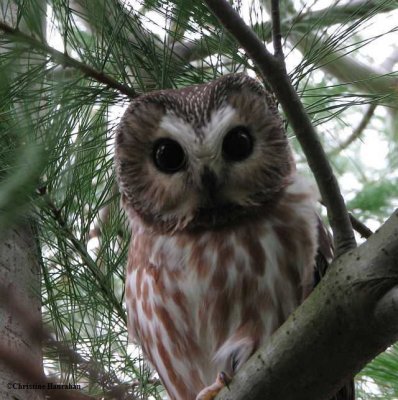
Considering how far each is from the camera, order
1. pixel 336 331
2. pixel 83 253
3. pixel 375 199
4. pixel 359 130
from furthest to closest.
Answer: pixel 375 199 → pixel 359 130 → pixel 83 253 → pixel 336 331

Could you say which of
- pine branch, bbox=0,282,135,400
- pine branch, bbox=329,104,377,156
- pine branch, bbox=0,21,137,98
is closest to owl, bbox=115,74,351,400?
pine branch, bbox=0,21,137,98

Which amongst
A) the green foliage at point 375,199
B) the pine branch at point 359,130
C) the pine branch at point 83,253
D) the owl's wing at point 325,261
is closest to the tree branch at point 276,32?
the owl's wing at point 325,261

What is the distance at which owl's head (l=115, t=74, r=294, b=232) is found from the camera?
2105 mm

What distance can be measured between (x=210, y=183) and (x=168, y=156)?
0.58 feet

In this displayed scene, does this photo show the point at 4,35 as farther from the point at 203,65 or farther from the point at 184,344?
→ the point at 184,344

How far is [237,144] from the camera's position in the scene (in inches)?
85.1

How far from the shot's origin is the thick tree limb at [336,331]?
141cm

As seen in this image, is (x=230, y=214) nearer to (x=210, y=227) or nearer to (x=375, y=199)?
(x=210, y=227)

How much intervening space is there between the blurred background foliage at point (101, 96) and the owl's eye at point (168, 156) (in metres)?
0.26

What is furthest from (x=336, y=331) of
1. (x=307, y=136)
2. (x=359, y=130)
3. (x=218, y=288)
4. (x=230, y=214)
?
(x=359, y=130)

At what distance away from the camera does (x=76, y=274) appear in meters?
2.58

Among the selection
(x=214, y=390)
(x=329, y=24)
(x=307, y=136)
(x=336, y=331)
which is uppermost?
(x=329, y=24)

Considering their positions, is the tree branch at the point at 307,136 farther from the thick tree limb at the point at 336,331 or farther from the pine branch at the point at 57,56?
the pine branch at the point at 57,56

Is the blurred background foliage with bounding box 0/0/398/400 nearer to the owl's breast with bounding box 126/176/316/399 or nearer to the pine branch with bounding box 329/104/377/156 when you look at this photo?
the owl's breast with bounding box 126/176/316/399
